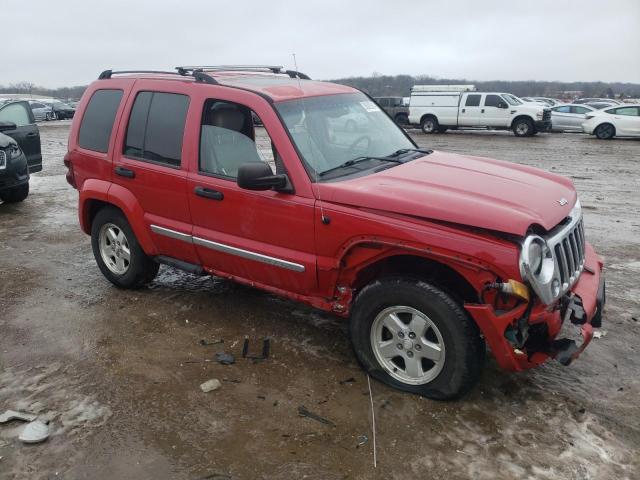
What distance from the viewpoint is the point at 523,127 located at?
908 inches

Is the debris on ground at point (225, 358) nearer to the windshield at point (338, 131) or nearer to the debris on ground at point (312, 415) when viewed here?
the debris on ground at point (312, 415)

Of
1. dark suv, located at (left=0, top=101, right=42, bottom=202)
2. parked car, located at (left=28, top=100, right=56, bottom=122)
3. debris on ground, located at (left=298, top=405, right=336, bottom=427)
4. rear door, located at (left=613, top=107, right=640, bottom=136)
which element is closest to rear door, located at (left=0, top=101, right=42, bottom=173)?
dark suv, located at (left=0, top=101, right=42, bottom=202)

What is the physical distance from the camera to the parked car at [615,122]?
20773 millimetres

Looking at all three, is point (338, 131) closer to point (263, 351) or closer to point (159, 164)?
point (159, 164)

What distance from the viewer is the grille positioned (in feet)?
10.7

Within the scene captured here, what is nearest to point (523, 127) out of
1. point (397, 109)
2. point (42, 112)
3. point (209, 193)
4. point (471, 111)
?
point (471, 111)

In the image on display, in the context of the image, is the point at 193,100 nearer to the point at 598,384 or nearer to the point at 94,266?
the point at 94,266

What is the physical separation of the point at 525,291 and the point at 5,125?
9037 mm

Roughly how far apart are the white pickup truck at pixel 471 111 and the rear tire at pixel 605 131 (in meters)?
2.07

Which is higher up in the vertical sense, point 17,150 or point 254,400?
point 17,150

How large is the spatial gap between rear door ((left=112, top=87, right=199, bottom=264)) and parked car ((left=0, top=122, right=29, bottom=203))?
16.1 ft

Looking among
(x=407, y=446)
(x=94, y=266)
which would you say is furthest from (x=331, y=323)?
(x=94, y=266)

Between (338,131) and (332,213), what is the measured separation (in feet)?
3.07

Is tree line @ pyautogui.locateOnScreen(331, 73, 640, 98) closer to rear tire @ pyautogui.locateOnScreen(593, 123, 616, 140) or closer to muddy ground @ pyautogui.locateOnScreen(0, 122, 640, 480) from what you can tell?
rear tire @ pyautogui.locateOnScreen(593, 123, 616, 140)
